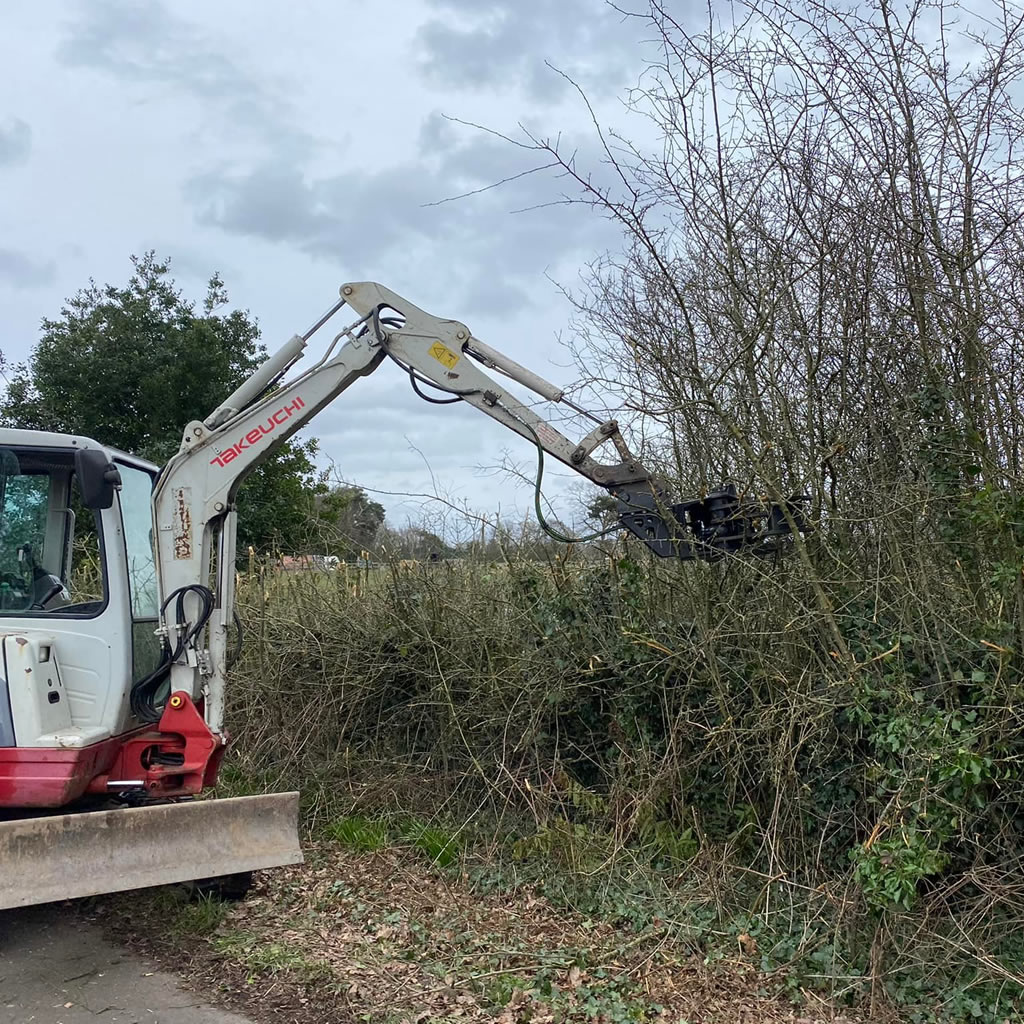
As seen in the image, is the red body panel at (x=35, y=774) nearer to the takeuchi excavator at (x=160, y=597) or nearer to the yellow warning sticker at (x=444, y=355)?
the takeuchi excavator at (x=160, y=597)

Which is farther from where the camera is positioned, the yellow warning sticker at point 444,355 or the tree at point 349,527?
the tree at point 349,527

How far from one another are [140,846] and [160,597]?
1403 millimetres

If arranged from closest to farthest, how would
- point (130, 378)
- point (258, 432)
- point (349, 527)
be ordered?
point (258, 432)
point (349, 527)
point (130, 378)

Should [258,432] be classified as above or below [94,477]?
above

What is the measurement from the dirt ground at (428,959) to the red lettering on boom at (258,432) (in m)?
2.63

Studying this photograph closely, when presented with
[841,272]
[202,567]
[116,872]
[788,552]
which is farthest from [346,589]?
[841,272]

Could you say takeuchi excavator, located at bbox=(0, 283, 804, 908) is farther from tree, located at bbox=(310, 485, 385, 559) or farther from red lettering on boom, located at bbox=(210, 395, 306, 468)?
tree, located at bbox=(310, 485, 385, 559)

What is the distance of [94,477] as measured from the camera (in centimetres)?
489

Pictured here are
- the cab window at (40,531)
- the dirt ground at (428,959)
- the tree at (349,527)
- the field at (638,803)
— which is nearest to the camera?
the dirt ground at (428,959)

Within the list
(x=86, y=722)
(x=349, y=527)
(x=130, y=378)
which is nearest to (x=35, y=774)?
(x=86, y=722)

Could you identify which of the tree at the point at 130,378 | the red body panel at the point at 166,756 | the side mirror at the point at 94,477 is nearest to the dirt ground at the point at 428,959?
the red body panel at the point at 166,756

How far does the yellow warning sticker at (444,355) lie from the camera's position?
17.8ft

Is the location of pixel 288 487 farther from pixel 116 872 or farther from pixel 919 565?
pixel 919 565

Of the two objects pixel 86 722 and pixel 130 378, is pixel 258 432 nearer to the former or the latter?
pixel 86 722
